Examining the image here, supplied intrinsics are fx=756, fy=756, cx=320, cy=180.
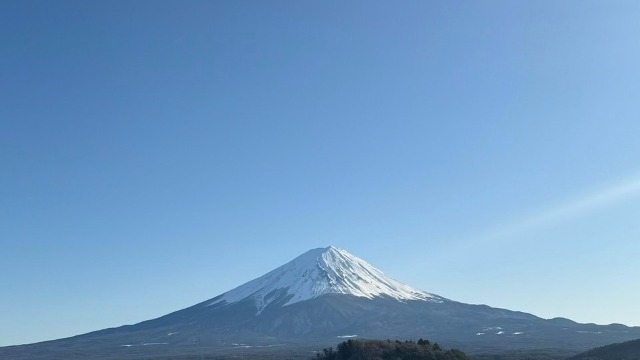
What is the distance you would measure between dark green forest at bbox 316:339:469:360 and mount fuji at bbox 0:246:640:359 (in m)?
83.8

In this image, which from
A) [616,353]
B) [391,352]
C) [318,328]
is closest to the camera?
[391,352]

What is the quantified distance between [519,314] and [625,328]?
36844mm

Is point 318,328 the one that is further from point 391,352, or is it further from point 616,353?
point 391,352

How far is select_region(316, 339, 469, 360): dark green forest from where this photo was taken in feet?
140

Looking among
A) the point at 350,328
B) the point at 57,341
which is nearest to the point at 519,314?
the point at 350,328

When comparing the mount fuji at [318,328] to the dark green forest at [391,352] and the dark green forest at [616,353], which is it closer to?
the dark green forest at [616,353]

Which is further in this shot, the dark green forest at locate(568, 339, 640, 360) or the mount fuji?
the mount fuji

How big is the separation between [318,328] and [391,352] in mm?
Answer: 129273

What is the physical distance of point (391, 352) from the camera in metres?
43.7

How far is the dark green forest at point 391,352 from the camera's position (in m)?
42.6

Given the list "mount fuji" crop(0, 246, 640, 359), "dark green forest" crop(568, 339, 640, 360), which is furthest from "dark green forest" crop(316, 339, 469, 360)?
"mount fuji" crop(0, 246, 640, 359)

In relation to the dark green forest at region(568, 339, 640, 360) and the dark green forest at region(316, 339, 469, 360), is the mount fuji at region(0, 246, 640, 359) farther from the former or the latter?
the dark green forest at region(316, 339, 469, 360)

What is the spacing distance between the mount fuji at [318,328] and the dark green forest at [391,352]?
83847 mm

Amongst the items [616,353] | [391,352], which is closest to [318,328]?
[616,353]
